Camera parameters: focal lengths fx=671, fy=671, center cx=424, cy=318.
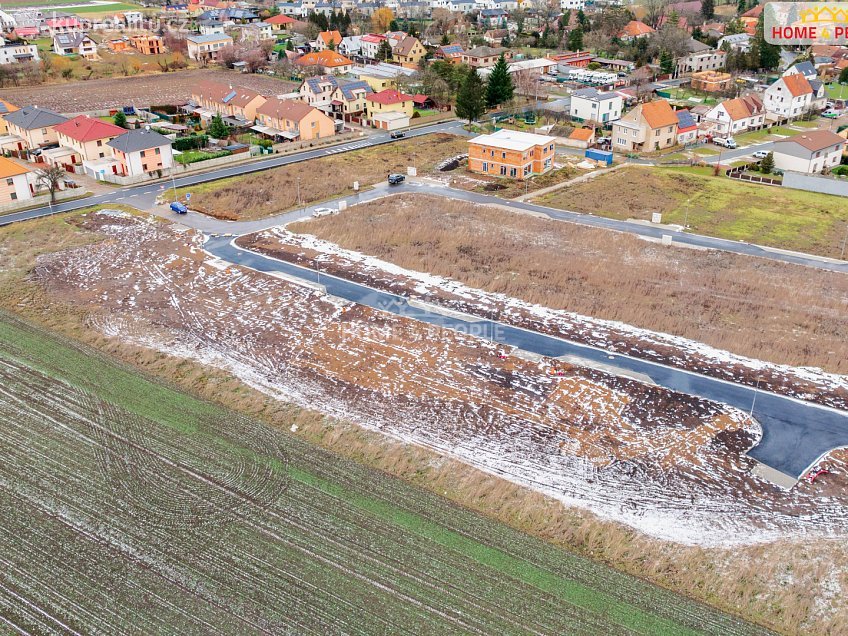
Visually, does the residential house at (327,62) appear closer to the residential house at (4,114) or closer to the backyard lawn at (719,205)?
the residential house at (4,114)

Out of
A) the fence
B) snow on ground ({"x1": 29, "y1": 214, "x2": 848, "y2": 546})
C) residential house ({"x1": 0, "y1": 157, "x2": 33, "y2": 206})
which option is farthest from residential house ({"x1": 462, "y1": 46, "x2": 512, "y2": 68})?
snow on ground ({"x1": 29, "y1": 214, "x2": 848, "y2": 546})

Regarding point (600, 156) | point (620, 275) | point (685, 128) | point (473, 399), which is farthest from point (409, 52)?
point (473, 399)

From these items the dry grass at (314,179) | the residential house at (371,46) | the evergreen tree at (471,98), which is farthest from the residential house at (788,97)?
the residential house at (371,46)

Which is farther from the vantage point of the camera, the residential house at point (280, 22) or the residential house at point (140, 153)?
the residential house at point (280, 22)

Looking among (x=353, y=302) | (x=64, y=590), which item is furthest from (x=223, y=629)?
(x=353, y=302)

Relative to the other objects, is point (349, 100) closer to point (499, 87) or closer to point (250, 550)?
point (499, 87)

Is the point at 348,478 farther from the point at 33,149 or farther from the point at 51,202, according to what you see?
the point at 33,149

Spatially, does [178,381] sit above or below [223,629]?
above
